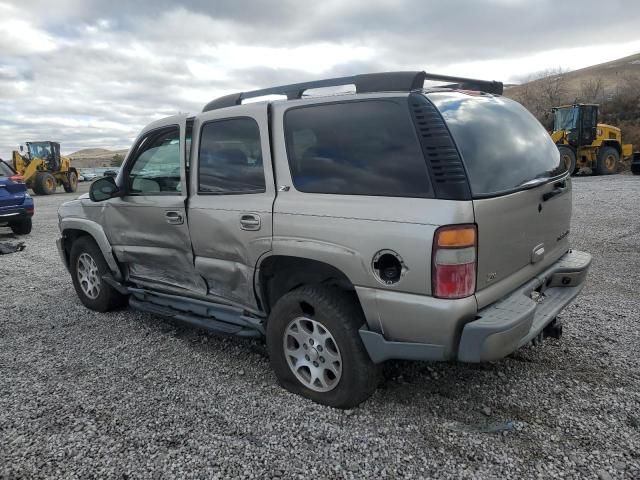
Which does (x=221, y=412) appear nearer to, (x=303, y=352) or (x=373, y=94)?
(x=303, y=352)

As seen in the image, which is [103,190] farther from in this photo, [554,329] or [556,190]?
[554,329]

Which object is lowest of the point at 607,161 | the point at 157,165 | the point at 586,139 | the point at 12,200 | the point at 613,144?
the point at 12,200

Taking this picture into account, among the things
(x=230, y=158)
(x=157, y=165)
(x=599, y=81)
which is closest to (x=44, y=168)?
(x=157, y=165)

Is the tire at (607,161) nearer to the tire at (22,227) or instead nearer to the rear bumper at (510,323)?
the rear bumper at (510,323)

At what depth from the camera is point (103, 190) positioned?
4.17 metres

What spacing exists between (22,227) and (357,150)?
407 inches

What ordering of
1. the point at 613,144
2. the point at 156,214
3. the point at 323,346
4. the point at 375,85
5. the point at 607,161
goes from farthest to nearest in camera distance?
1. the point at 613,144
2. the point at 607,161
3. the point at 156,214
4. the point at 323,346
5. the point at 375,85

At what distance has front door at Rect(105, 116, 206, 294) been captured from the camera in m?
3.78

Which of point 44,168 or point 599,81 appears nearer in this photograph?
point 44,168

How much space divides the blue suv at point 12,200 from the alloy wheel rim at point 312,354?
8957mm

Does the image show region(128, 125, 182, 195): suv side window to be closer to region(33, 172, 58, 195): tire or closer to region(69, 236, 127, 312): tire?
region(69, 236, 127, 312): tire

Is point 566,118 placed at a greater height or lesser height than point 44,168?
greater

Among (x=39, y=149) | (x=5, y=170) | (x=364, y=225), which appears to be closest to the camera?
(x=364, y=225)

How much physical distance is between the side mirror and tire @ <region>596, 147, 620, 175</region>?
20.6 metres
